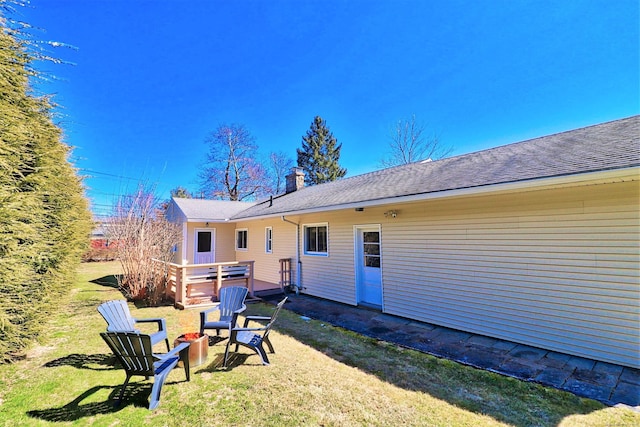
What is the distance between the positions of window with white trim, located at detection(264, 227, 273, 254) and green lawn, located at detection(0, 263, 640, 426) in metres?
6.81

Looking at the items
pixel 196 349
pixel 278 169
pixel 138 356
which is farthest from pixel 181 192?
pixel 138 356

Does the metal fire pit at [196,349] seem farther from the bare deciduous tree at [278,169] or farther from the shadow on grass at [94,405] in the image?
the bare deciduous tree at [278,169]

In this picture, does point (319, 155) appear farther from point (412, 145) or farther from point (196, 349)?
point (196, 349)

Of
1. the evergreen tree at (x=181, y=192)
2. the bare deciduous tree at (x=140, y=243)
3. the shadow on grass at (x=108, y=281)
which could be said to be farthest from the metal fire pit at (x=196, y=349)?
the evergreen tree at (x=181, y=192)

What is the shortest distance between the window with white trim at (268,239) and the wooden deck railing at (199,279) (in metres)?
2.47

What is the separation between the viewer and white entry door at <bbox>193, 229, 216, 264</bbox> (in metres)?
13.6

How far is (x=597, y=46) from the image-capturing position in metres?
7.19

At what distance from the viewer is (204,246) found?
13844mm

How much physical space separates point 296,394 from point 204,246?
1212 cm

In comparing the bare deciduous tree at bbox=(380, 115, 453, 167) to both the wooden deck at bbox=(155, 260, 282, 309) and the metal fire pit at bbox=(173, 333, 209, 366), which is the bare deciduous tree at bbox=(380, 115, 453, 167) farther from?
the metal fire pit at bbox=(173, 333, 209, 366)

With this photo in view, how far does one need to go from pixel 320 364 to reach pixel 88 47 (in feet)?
29.8

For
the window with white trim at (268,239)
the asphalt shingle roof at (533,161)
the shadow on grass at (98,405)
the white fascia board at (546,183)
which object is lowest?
the shadow on grass at (98,405)

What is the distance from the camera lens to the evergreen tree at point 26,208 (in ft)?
9.86

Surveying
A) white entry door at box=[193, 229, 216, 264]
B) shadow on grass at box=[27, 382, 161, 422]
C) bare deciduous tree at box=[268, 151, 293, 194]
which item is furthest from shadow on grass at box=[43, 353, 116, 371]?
bare deciduous tree at box=[268, 151, 293, 194]
